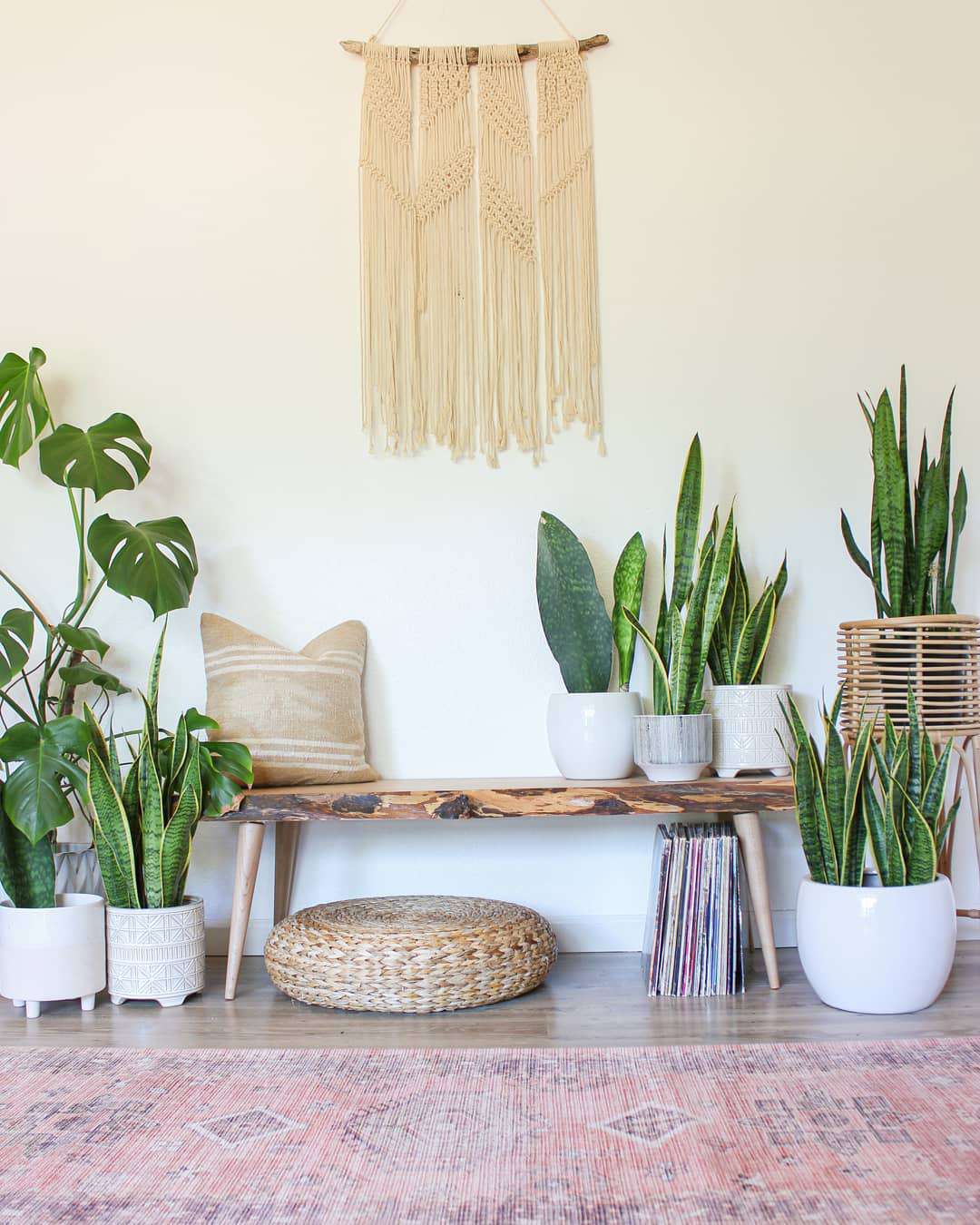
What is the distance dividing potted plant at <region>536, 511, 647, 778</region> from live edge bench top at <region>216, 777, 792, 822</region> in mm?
171

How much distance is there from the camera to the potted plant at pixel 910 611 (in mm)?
2322

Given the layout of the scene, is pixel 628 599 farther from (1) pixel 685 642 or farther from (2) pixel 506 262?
(2) pixel 506 262

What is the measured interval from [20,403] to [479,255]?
115 cm

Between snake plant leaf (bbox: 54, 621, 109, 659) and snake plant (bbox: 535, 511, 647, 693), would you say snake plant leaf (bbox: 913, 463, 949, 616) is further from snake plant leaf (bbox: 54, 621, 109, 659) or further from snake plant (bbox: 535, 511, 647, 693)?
snake plant leaf (bbox: 54, 621, 109, 659)

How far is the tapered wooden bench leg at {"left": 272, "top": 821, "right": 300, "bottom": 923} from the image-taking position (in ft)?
8.50

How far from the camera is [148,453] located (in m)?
2.50

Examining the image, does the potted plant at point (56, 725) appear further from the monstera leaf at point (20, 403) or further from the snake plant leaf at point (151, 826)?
the snake plant leaf at point (151, 826)

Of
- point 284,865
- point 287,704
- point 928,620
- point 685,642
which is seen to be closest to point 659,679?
point 685,642

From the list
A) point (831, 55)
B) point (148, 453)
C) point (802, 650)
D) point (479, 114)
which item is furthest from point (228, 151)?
point (802, 650)

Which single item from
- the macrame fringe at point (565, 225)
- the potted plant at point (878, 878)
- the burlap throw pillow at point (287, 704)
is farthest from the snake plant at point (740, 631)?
the burlap throw pillow at point (287, 704)

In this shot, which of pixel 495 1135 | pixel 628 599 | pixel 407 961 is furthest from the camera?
pixel 628 599

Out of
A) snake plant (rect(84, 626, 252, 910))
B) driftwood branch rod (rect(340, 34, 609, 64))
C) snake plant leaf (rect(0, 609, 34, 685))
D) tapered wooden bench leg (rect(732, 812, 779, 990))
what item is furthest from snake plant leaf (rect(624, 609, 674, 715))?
driftwood branch rod (rect(340, 34, 609, 64))

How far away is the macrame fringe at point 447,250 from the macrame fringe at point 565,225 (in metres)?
0.18

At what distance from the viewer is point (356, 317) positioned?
2746 millimetres
